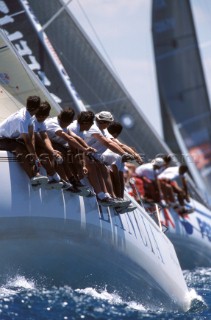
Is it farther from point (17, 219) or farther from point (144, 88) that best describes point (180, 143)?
point (17, 219)

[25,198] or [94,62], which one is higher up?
[94,62]

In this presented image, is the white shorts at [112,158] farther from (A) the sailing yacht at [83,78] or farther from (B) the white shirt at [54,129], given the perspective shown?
(A) the sailing yacht at [83,78]

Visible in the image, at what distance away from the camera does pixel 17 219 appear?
661cm

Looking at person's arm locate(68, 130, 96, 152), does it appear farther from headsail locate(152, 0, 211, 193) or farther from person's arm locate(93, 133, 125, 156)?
headsail locate(152, 0, 211, 193)

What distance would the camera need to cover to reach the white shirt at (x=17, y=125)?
6723mm

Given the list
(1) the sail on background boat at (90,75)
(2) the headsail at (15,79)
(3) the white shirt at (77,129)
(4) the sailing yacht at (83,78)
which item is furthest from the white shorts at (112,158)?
(1) the sail on background boat at (90,75)

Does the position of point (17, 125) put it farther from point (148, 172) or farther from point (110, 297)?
point (148, 172)

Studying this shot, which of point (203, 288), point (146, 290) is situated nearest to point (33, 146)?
point (146, 290)

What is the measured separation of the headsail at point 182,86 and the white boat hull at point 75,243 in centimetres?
1181

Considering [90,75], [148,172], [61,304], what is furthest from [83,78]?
[61,304]

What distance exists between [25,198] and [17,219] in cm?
17

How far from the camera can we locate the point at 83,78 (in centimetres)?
1338

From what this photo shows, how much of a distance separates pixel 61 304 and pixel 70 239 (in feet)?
1.58

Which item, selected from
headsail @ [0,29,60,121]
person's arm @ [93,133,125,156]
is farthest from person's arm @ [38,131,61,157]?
headsail @ [0,29,60,121]
